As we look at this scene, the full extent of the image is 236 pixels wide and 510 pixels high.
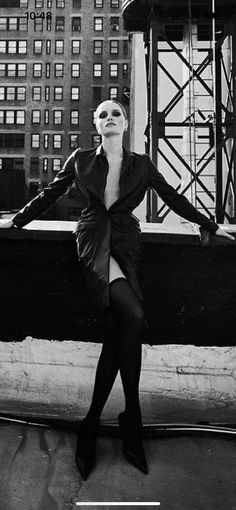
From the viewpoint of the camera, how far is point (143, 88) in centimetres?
1981

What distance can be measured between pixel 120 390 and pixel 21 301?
0.90 meters

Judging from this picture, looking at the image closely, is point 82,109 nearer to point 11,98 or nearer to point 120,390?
point 11,98

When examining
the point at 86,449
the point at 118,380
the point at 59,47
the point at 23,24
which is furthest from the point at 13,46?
the point at 86,449

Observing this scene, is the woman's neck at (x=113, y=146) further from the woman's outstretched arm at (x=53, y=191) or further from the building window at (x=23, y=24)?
the building window at (x=23, y=24)

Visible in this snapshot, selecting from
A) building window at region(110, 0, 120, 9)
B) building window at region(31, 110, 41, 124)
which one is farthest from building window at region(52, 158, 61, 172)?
building window at region(110, 0, 120, 9)

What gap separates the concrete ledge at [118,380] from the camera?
146 inches

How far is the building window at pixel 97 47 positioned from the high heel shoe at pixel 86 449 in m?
56.3

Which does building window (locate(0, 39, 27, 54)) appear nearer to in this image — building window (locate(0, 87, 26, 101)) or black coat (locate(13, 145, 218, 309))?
building window (locate(0, 87, 26, 101))

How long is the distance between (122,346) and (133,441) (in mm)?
535

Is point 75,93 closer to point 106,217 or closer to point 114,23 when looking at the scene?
point 114,23

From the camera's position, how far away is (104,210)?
2.89 meters

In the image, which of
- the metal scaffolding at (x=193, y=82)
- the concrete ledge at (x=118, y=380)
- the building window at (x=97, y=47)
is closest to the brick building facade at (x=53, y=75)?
the building window at (x=97, y=47)

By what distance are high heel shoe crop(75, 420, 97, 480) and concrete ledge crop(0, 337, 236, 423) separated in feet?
2.49

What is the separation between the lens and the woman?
280cm
